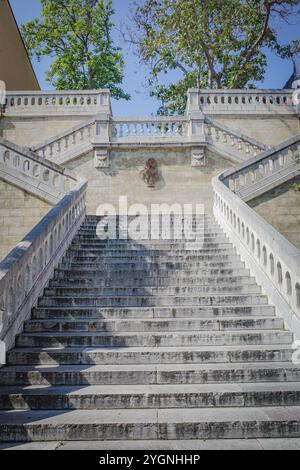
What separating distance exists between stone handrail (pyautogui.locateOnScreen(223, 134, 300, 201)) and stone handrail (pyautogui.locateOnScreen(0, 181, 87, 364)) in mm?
4219

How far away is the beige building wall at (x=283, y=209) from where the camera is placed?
876cm

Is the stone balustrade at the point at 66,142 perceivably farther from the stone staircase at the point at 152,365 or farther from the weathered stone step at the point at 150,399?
the weathered stone step at the point at 150,399

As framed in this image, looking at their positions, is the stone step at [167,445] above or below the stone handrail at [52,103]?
below

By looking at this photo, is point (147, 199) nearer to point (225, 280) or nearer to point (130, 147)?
point (130, 147)

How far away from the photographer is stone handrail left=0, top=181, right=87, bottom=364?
4316 millimetres

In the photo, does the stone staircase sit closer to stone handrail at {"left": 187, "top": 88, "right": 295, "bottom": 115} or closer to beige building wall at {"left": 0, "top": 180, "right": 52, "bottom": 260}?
beige building wall at {"left": 0, "top": 180, "right": 52, "bottom": 260}

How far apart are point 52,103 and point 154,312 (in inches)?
472

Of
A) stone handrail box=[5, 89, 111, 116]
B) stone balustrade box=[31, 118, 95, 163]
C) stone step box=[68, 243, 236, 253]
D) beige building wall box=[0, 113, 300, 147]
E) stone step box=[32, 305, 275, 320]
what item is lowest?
stone step box=[32, 305, 275, 320]

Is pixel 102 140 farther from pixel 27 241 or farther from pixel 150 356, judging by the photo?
pixel 150 356

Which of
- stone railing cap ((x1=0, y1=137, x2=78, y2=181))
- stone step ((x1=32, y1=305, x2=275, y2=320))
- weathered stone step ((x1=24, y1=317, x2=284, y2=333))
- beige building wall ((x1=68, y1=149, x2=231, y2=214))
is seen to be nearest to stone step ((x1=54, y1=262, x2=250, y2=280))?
stone step ((x1=32, y1=305, x2=275, y2=320))

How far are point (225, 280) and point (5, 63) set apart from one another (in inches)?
686

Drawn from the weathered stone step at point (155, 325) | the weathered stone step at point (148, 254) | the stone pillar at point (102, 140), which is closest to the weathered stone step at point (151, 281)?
the weathered stone step at point (148, 254)

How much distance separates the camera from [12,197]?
8484mm

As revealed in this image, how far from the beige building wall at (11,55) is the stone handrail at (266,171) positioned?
537 inches
